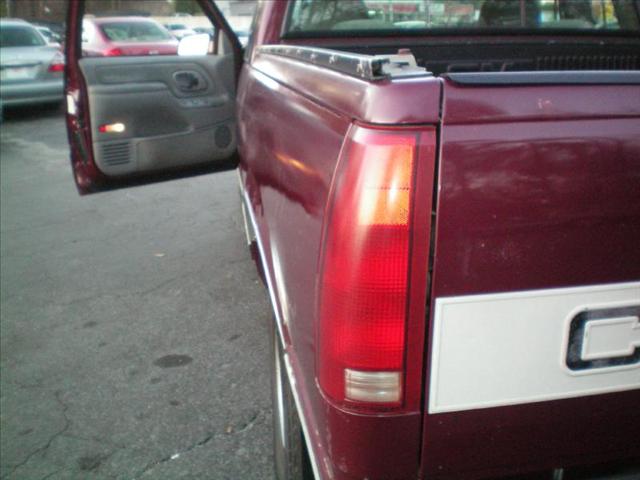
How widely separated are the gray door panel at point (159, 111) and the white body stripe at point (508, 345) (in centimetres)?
269

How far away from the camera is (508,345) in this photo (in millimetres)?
1282

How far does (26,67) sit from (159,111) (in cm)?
821

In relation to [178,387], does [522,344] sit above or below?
above

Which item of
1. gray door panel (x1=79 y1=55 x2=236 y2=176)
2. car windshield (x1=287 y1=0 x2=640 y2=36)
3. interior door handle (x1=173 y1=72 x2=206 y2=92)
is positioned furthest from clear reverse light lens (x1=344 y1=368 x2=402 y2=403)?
interior door handle (x1=173 y1=72 x2=206 y2=92)

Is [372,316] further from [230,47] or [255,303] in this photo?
[230,47]

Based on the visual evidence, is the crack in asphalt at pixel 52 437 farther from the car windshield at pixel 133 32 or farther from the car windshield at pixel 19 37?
the car windshield at pixel 133 32

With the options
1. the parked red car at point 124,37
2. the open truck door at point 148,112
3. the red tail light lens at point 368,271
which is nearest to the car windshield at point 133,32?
the parked red car at point 124,37

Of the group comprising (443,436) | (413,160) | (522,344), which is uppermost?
(413,160)

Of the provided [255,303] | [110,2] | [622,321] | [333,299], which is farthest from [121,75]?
[110,2]

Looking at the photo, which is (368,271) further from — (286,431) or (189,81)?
(189,81)

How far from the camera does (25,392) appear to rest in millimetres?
3104

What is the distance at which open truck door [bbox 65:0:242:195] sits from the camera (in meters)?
3.54

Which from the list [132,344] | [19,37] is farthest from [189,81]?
[19,37]

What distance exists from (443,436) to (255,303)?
2.76m
